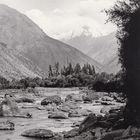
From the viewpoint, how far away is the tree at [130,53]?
33938mm

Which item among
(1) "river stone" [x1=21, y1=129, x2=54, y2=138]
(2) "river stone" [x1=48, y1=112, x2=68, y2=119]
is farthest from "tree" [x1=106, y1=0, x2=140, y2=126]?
(2) "river stone" [x1=48, y1=112, x2=68, y2=119]

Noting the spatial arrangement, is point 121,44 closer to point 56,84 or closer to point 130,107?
point 130,107

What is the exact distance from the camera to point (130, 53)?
3472 cm

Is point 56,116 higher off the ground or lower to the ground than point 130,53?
lower

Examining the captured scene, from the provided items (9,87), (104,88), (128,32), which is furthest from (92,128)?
(9,87)

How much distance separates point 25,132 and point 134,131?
14.3 metres

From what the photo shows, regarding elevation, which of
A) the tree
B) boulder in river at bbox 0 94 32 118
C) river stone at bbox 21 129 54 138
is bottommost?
river stone at bbox 21 129 54 138

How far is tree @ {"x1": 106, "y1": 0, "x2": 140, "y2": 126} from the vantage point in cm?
3394

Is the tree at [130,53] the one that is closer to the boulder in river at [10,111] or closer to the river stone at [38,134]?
the river stone at [38,134]

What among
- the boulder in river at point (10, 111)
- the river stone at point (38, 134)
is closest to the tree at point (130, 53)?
the river stone at point (38, 134)

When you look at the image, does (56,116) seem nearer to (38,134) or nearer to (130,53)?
(38,134)

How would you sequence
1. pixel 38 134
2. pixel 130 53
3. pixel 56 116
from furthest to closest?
pixel 56 116
pixel 38 134
pixel 130 53

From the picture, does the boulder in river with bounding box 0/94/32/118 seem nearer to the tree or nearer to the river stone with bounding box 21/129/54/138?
the river stone with bounding box 21/129/54/138

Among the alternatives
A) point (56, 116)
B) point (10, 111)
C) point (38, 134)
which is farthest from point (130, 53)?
point (10, 111)
